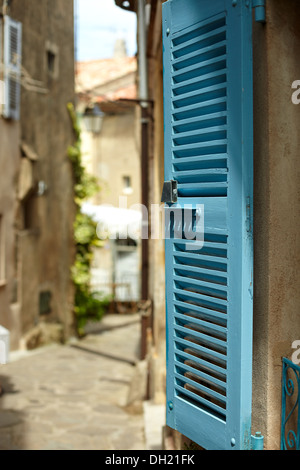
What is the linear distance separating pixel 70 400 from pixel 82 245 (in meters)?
7.31

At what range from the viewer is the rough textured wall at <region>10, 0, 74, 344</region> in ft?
44.2

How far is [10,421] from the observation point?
8.05 m

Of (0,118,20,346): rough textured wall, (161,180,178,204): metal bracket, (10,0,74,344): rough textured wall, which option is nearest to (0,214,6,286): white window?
(0,118,20,346): rough textured wall

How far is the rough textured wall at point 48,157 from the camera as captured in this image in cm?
1348

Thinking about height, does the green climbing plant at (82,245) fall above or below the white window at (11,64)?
below

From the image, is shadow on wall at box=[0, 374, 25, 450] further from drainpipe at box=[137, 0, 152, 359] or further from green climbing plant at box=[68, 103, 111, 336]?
green climbing plant at box=[68, 103, 111, 336]

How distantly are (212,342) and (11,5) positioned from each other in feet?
35.8

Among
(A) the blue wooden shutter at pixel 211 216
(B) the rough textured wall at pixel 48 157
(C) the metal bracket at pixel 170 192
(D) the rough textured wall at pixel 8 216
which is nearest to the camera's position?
(A) the blue wooden shutter at pixel 211 216

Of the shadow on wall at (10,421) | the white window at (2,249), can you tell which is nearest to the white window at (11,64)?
the white window at (2,249)

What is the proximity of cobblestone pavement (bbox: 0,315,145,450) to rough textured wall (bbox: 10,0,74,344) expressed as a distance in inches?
56.8

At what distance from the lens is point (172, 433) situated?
5.11m

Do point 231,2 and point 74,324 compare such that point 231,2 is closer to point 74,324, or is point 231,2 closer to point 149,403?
point 149,403

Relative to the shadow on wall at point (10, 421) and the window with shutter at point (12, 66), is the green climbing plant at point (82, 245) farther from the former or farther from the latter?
the shadow on wall at point (10, 421)

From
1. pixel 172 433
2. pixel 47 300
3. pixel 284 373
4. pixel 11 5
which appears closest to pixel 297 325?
pixel 284 373
